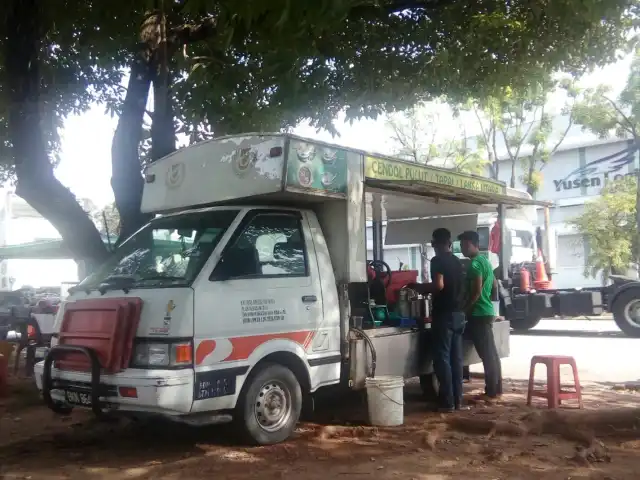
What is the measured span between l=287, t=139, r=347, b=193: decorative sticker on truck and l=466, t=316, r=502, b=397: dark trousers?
2.65 meters

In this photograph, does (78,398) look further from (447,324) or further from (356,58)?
(356,58)

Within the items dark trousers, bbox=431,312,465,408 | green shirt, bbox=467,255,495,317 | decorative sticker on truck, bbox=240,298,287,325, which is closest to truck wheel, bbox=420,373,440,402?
dark trousers, bbox=431,312,465,408

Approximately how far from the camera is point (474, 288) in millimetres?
7492

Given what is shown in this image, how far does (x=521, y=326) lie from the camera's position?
15.9 metres

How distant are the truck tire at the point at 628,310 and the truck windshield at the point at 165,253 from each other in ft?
38.6

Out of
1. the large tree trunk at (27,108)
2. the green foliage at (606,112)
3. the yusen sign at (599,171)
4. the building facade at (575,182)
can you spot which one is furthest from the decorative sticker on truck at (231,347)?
the yusen sign at (599,171)

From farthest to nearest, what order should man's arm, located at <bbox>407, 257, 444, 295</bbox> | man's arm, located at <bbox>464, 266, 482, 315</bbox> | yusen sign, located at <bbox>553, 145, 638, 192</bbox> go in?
yusen sign, located at <bbox>553, 145, 638, 192</bbox>, man's arm, located at <bbox>464, 266, 482, 315</bbox>, man's arm, located at <bbox>407, 257, 444, 295</bbox>

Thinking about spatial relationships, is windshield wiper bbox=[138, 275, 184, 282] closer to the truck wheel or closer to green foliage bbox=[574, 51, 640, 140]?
the truck wheel

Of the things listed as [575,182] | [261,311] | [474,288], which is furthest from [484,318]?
[575,182]

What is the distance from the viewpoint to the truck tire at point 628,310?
1456 cm

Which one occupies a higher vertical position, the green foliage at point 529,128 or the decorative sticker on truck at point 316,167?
the green foliage at point 529,128

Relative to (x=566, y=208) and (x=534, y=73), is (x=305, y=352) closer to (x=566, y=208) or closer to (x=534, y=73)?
(x=534, y=73)

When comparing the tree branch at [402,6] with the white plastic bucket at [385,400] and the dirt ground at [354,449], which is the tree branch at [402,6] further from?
the dirt ground at [354,449]

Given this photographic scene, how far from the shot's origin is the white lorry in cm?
497
